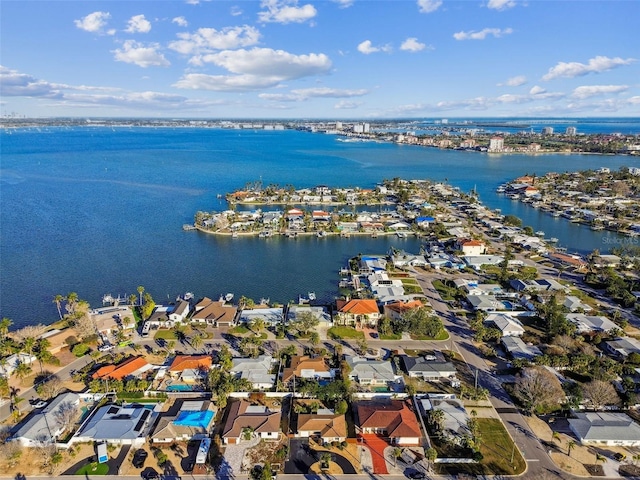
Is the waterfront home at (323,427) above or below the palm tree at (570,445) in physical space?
above

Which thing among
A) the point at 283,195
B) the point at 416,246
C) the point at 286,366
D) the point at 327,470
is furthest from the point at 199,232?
the point at 327,470

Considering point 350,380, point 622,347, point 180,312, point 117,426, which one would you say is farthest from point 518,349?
point 180,312

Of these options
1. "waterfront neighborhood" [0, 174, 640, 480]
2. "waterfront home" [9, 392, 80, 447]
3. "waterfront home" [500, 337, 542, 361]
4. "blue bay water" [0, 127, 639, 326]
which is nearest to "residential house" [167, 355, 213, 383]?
"waterfront neighborhood" [0, 174, 640, 480]

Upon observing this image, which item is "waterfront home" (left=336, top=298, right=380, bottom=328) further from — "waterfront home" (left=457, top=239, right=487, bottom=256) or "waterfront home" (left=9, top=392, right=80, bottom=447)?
"waterfront home" (left=457, top=239, right=487, bottom=256)

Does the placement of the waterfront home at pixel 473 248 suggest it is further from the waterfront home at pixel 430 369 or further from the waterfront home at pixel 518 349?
the waterfront home at pixel 430 369

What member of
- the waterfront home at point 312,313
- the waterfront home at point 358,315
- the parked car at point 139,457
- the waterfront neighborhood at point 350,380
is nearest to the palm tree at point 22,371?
the waterfront neighborhood at point 350,380

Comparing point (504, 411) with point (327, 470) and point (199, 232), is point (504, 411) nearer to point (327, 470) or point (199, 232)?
point (327, 470)

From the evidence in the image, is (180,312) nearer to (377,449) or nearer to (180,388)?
(180,388)
